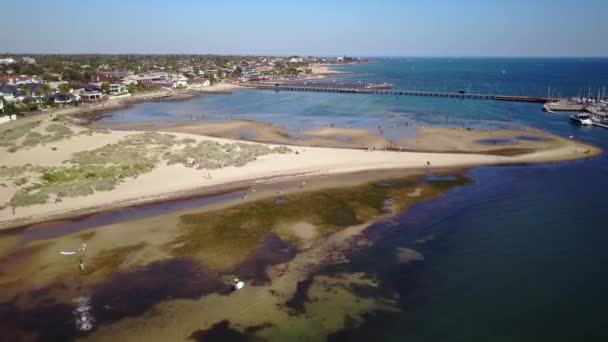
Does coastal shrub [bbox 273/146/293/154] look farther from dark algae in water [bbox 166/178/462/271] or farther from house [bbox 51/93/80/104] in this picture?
house [bbox 51/93/80/104]

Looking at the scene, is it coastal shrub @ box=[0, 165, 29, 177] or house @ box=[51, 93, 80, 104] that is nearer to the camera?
coastal shrub @ box=[0, 165, 29, 177]

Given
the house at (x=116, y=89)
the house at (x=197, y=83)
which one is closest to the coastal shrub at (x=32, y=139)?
the house at (x=116, y=89)

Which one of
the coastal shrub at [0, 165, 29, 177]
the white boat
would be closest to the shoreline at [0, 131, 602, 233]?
the coastal shrub at [0, 165, 29, 177]

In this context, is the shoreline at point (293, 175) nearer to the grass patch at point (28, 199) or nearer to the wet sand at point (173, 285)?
the grass patch at point (28, 199)

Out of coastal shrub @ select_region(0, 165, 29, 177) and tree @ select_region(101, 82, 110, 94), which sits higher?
tree @ select_region(101, 82, 110, 94)

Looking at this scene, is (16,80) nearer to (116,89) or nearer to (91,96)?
(91,96)

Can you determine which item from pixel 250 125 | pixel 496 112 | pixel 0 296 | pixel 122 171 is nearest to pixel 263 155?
A: pixel 122 171

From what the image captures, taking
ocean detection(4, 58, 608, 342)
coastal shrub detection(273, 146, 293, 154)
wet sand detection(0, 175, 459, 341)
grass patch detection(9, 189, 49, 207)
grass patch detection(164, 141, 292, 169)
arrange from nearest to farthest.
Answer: wet sand detection(0, 175, 459, 341)
ocean detection(4, 58, 608, 342)
grass patch detection(9, 189, 49, 207)
grass patch detection(164, 141, 292, 169)
coastal shrub detection(273, 146, 293, 154)

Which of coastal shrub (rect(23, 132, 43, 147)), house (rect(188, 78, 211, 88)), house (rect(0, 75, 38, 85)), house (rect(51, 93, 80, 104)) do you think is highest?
house (rect(188, 78, 211, 88))
